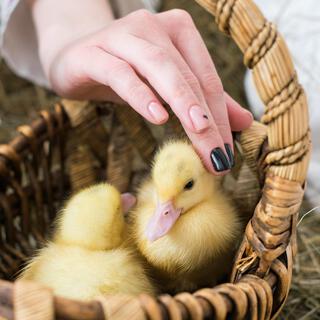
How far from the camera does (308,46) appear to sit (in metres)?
1.14

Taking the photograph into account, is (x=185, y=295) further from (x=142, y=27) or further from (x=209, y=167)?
(x=142, y=27)

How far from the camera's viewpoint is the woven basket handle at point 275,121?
55 cm

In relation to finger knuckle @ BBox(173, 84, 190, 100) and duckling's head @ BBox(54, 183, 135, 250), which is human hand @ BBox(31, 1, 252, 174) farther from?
duckling's head @ BBox(54, 183, 135, 250)

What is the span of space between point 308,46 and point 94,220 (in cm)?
66

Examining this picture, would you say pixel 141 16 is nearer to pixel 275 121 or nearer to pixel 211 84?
pixel 211 84

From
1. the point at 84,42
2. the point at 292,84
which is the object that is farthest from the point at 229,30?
the point at 84,42

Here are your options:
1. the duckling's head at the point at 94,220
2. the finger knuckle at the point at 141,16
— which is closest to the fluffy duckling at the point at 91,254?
the duckling's head at the point at 94,220

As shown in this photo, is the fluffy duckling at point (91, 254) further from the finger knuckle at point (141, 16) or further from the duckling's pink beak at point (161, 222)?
the finger knuckle at point (141, 16)

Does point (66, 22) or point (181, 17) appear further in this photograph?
point (66, 22)

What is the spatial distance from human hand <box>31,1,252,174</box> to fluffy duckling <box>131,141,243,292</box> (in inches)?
1.5

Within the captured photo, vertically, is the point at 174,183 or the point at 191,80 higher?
the point at 191,80

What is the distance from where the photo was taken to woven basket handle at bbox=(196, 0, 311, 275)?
55cm

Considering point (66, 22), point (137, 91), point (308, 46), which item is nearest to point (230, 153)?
point (137, 91)

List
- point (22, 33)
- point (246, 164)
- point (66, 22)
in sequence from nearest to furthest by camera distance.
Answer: point (246, 164) → point (66, 22) → point (22, 33)
